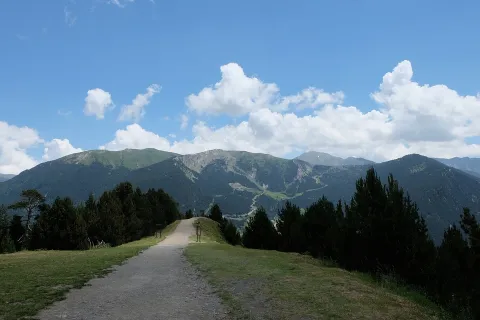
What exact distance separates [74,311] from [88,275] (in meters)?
7.73

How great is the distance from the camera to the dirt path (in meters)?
11.7

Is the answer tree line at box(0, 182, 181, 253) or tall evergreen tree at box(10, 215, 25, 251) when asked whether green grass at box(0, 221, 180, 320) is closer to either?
tree line at box(0, 182, 181, 253)

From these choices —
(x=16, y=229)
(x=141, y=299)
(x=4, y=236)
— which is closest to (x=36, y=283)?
(x=141, y=299)

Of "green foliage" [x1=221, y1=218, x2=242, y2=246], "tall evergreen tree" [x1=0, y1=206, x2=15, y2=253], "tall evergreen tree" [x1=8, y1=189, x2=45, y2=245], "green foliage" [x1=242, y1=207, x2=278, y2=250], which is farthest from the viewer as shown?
"green foliage" [x1=221, y1=218, x2=242, y2=246]

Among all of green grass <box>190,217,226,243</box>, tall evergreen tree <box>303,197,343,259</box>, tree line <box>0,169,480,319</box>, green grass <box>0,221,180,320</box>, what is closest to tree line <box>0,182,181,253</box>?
tree line <box>0,169,480,319</box>

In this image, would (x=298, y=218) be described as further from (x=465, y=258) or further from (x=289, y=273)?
(x=289, y=273)

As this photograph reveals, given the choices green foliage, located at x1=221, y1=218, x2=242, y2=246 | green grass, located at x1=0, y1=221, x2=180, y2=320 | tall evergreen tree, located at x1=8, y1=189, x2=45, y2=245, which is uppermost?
tall evergreen tree, located at x1=8, y1=189, x2=45, y2=245

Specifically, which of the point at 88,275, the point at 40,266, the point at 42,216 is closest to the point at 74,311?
the point at 88,275

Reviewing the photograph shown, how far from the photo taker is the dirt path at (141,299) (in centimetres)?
1166

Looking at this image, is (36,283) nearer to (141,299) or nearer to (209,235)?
(141,299)

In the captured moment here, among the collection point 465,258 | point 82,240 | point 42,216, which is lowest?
point 465,258

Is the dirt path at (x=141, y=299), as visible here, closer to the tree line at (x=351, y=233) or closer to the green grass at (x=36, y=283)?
the green grass at (x=36, y=283)

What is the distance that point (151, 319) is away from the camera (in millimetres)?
11109

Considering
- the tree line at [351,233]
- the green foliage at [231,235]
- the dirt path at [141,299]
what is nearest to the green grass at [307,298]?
the dirt path at [141,299]
